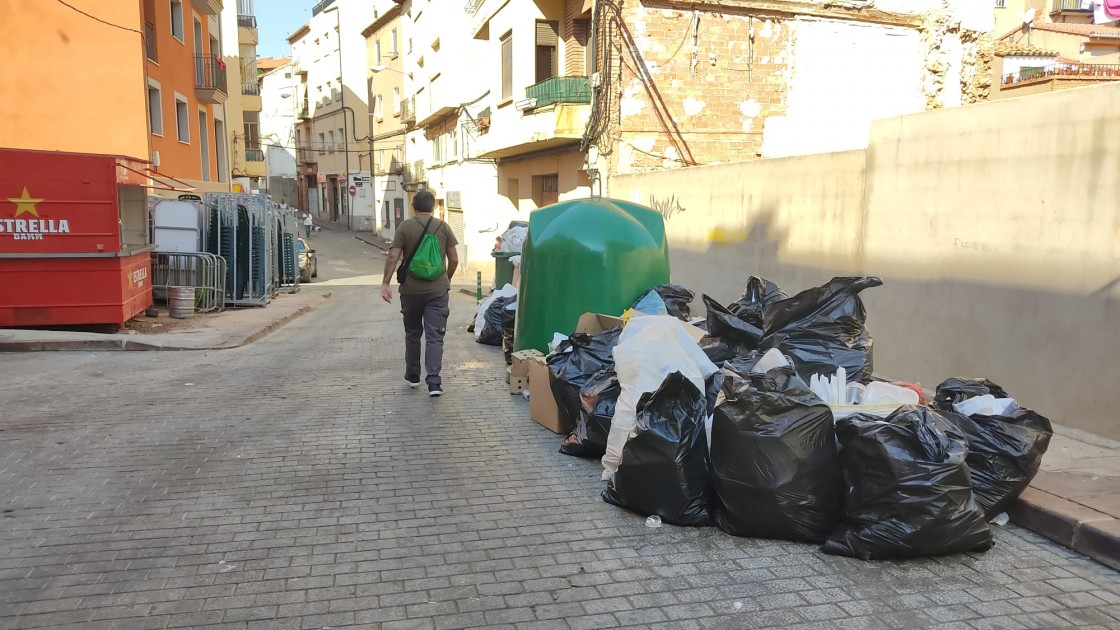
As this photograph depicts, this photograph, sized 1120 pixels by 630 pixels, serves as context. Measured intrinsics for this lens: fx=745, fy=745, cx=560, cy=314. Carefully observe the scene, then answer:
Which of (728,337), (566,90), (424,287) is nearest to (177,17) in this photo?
(566,90)

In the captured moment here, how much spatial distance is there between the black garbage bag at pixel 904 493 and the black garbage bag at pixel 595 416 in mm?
1513

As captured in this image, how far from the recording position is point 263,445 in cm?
514

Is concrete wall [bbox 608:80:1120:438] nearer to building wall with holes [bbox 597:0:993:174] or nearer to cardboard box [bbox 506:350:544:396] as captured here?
cardboard box [bbox 506:350:544:396]

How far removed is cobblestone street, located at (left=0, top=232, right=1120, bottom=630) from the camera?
9.71 ft

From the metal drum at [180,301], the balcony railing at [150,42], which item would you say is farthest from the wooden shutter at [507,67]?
the metal drum at [180,301]

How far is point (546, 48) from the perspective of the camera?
55.1 ft

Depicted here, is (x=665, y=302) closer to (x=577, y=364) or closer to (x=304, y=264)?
(x=577, y=364)

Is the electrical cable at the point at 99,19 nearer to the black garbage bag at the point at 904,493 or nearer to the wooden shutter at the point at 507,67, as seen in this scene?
the wooden shutter at the point at 507,67

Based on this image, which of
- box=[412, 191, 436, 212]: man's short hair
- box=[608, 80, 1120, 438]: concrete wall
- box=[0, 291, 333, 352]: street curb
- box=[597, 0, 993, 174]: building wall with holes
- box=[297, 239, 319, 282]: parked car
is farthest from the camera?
box=[297, 239, 319, 282]: parked car

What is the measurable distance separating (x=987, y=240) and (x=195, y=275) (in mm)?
12150

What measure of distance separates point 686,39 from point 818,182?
7.08m

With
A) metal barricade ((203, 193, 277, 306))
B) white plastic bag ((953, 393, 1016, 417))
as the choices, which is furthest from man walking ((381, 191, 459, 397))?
metal barricade ((203, 193, 277, 306))

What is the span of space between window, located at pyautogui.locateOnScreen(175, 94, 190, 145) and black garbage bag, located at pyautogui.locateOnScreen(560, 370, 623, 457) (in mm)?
19476

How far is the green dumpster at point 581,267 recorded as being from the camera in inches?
247
